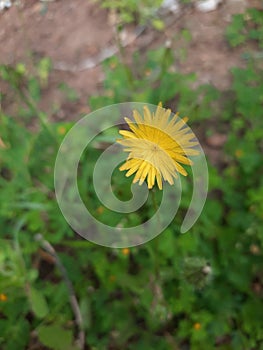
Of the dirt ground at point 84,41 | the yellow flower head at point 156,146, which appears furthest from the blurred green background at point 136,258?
the yellow flower head at point 156,146

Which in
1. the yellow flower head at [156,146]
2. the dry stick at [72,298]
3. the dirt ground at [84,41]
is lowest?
the dry stick at [72,298]

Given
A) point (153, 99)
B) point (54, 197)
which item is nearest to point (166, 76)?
point (153, 99)

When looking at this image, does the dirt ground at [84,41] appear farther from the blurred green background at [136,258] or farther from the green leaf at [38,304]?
the green leaf at [38,304]

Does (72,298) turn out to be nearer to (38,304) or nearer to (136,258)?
(38,304)

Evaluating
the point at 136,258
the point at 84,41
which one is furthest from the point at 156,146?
the point at 84,41

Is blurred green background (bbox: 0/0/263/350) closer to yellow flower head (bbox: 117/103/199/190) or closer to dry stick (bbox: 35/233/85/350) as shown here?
dry stick (bbox: 35/233/85/350)

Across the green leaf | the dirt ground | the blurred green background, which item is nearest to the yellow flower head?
the blurred green background
